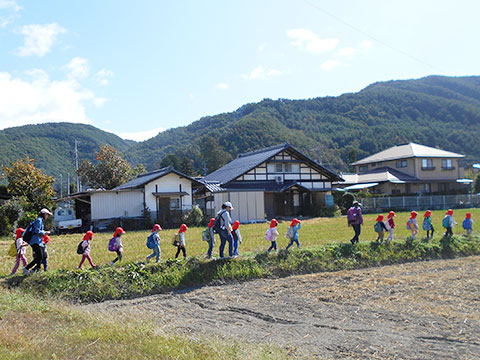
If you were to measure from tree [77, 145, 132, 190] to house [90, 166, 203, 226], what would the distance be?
15.1m

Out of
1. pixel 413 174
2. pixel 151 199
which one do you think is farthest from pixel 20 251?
pixel 413 174

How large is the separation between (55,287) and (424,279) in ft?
25.5

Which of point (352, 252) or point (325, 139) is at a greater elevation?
point (325, 139)

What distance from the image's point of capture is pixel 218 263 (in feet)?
33.9

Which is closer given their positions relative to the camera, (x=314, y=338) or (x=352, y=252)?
(x=314, y=338)

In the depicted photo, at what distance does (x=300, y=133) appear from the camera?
79062 millimetres

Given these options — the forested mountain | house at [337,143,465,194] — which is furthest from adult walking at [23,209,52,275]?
the forested mountain

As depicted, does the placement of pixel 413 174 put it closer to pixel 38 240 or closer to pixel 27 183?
pixel 27 183

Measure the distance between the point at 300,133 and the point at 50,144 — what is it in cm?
4151

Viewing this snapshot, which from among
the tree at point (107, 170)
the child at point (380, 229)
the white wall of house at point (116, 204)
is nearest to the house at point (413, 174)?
the tree at point (107, 170)

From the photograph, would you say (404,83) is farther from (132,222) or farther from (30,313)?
(30,313)

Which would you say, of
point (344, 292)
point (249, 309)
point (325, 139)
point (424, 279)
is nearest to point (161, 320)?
point (249, 309)

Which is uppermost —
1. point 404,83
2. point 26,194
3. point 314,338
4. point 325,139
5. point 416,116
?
point 404,83

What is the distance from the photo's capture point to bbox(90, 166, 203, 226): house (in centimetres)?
2700
